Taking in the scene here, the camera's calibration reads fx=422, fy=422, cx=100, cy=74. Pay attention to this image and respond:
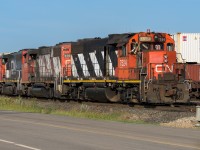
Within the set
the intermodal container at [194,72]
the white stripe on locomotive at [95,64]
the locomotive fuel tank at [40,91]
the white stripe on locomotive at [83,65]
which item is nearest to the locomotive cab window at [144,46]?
the white stripe on locomotive at [95,64]

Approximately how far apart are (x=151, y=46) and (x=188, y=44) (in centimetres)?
1099

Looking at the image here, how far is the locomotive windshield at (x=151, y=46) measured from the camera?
73.8 feet

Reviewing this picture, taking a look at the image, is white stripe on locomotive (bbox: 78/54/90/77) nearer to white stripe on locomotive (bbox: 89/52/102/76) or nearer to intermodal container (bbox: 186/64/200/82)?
white stripe on locomotive (bbox: 89/52/102/76)

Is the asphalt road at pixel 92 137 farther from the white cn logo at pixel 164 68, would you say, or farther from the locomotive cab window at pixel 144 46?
the locomotive cab window at pixel 144 46

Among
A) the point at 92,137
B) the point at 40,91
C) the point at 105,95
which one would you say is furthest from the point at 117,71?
the point at 92,137

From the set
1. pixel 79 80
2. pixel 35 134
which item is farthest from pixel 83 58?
pixel 35 134

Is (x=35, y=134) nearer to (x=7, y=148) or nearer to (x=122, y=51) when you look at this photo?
(x=7, y=148)

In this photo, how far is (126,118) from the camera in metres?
17.5

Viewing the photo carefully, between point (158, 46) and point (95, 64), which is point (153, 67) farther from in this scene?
point (95, 64)

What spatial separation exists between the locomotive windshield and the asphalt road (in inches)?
361

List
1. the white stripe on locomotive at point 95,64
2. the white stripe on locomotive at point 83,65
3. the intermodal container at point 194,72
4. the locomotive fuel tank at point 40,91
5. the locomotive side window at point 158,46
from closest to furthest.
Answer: the locomotive side window at point 158,46 → the white stripe on locomotive at point 95,64 → the intermodal container at point 194,72 → the white stripe on locomotive at point 83,65 → the locomotive fuel tank at point 40,91

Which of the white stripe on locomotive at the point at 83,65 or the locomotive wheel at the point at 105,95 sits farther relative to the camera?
the white stripe on locomotive at the point at 83,65

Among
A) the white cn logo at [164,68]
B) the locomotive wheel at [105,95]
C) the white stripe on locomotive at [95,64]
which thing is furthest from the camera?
the white stripe on locomotive at [95,64]

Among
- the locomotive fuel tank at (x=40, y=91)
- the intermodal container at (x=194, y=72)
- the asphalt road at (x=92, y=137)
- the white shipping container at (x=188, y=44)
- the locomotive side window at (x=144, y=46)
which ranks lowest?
the asphalt road at (x=92, y=137)
